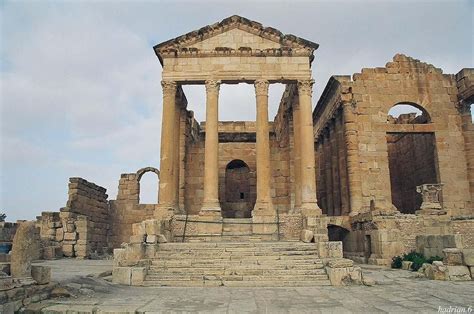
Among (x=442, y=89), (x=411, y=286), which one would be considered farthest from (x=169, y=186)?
(x=442, y=89)

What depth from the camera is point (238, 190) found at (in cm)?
2742

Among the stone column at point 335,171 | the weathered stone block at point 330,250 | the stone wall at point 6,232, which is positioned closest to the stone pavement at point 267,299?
the weathered stone block at point 330,250

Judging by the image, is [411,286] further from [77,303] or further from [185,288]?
[77,303]

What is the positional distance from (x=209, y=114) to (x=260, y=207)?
194 inches

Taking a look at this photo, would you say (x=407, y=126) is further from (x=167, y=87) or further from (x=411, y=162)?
(x=167, y=87)

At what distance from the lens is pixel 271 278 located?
36.3 feet

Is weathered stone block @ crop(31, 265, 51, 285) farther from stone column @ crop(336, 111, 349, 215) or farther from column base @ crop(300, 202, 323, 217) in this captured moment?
stone column @ crop(336, 111, 349, 215)

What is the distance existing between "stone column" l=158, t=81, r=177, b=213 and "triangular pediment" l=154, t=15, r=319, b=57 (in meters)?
2.05

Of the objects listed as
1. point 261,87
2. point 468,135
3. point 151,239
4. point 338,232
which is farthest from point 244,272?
point 468,135

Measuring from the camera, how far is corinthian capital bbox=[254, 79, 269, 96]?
18625 millimetres

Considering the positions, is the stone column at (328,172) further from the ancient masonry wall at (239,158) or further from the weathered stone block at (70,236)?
the weathered stone block at (70,236)

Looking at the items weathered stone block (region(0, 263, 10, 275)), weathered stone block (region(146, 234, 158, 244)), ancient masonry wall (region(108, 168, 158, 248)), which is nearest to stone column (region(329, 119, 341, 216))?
ancient masonry wall (region(108, 168, 158, 248))

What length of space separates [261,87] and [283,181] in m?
7.42

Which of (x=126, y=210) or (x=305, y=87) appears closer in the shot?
(x=305, y=87)
